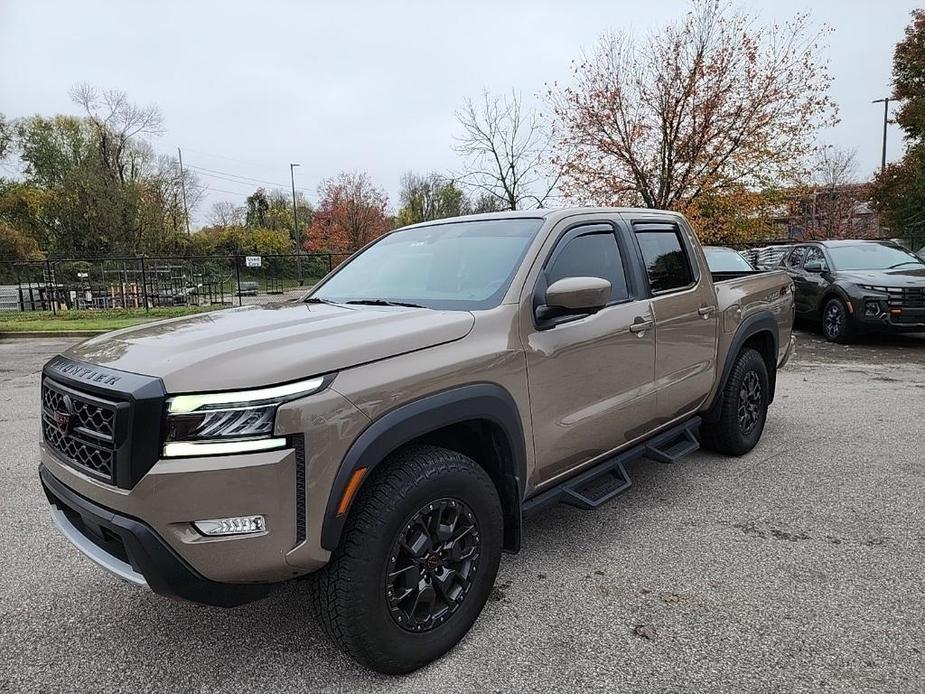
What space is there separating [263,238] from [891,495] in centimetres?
5093

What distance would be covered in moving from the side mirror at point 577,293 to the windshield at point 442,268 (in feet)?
0.81

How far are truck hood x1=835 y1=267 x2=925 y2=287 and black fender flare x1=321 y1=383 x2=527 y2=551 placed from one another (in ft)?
29.7

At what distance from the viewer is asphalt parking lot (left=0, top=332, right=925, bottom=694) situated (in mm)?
2293

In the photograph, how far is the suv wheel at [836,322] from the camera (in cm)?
968

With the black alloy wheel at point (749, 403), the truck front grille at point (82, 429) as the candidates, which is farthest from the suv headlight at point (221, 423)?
the black alloy wheel at point (749, 403)

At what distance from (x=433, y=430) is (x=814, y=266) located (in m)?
10.5

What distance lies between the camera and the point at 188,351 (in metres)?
2.14

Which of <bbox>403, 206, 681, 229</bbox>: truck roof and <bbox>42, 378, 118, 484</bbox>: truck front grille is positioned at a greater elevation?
<bbox>403, 206, 681, 229</bbox>: truck roof

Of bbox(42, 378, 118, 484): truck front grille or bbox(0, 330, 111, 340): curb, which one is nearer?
bbox(42, 378, 118, 484): truck front grille

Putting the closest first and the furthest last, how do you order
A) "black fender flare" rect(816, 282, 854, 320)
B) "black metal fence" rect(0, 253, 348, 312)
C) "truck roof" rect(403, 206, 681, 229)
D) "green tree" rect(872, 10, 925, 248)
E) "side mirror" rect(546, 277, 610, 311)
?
"side mirror" rect(546, 277, 610, 311) < "truck roof" rect(403, 206, 681, 229) < "black fender flare" rect(816, 282, 854, 320) < "black metal fence" rect(0, 253, 348, 312) < "green tree" rect(872, 10, 925, 248)

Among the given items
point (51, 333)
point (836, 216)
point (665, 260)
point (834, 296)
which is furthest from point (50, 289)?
point (836, 216)

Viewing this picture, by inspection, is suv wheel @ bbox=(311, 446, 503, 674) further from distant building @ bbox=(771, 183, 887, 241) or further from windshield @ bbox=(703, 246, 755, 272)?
distant building @ bbox=(771, 183, 887, 241)

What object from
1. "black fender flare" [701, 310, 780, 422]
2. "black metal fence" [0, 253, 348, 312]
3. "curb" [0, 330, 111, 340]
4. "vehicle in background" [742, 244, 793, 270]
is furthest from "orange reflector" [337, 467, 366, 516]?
"black metal fence" [0, 253, 348, 312]

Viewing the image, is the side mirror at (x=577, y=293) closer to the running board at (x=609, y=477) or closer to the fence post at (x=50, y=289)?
the running board at (x=609, y=477)
